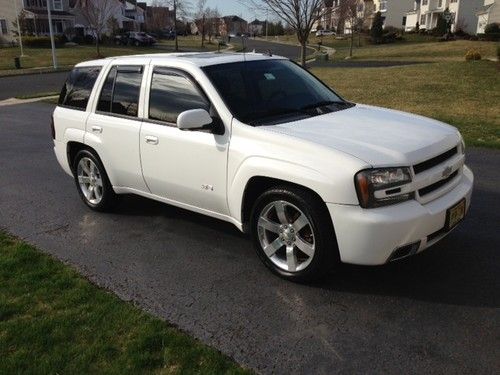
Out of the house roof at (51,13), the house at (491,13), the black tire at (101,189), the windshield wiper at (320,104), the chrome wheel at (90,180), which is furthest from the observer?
the house roof at (51,13)

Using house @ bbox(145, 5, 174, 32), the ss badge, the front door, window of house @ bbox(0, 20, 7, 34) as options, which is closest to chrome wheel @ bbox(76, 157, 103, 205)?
the front door

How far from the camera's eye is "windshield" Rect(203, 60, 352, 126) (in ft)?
14.6

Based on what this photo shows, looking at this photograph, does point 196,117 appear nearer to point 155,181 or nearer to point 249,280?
point 155,181

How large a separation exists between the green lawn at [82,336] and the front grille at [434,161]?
1.89m

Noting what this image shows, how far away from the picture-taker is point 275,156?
3.91m

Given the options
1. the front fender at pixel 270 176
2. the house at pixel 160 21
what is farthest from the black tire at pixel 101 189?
the house at pixel 160 21

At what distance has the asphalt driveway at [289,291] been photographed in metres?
3.15

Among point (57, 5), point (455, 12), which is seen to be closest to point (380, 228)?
Answer: point (455, 12)

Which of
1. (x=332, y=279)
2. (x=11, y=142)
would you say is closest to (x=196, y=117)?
(x=332, y=279)

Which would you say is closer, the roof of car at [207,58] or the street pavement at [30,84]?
the roof of car at [207,58]

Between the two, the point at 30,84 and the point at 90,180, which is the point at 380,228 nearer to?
the point at 90,180

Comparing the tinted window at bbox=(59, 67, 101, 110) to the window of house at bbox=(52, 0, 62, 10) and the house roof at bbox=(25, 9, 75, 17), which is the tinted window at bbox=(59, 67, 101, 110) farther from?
the window of house at bbox=(52, 0, 62, 10)

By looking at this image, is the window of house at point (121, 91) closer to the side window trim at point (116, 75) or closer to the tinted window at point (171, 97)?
the side window trim at point (116, 75)

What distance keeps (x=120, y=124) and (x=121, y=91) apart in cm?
37
